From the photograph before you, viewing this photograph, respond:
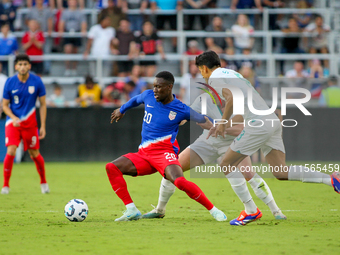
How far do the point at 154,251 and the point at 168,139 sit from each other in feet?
6.78

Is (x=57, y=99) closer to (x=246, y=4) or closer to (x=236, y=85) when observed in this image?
(x=246, y=4)

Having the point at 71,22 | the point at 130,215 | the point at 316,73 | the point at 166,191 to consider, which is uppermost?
the point at 71,22

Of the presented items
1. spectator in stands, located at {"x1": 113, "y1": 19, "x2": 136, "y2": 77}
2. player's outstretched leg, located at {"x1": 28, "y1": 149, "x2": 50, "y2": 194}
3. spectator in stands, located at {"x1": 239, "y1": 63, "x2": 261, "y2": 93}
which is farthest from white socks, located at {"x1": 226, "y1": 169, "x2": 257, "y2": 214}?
spectator in stands, located at {"x1": 113, "y1": 19, "x2": 136, "y2": 77}

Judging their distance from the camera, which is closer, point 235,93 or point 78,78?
→ point 235,93

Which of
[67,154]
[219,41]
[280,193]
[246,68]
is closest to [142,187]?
[280,193]

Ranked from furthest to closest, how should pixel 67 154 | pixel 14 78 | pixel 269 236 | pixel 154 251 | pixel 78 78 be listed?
pixel 78 78 < pixel 67 154 < pixel 14 78 < pixel 269 236 < pixel 154 251

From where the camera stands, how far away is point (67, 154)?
14281mm

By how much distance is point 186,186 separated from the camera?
588 cm

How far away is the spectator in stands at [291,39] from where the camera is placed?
1675 cm

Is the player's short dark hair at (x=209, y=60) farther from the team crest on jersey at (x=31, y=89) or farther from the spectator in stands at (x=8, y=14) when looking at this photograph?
the spectator in stands at (x=8, y=14)

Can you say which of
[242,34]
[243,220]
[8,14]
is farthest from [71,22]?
[243,220]

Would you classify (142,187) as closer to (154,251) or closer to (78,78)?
(154,251)

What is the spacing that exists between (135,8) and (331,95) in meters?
7.01

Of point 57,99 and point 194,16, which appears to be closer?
point 57,99
